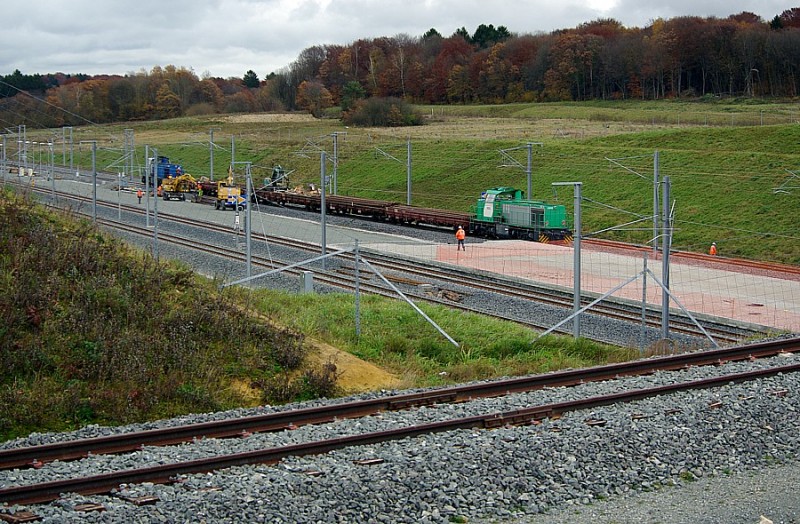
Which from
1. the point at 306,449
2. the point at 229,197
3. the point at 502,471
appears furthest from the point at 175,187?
the point at 502,471

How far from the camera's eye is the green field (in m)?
44.2

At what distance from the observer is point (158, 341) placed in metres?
16.0

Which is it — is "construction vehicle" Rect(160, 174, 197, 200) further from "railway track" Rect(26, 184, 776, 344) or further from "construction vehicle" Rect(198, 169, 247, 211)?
"railway track" Rect(26, 184, 776, 344)

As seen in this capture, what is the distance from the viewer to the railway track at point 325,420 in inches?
401

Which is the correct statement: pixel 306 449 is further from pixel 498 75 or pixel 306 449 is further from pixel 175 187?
pixel 498 75

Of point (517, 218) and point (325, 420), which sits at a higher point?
point (517, 218)

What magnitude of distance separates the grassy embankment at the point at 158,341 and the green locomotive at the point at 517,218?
70.4ft

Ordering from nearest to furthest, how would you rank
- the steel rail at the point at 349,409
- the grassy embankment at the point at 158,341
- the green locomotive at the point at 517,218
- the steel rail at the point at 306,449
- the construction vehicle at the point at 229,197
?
the steel rail at the point at 306,449 < the steel rail at the point at 349,409 < the grassy embankment at the point at 158,341 < the green locomotive at the point at 517,218 < the construction vehicle at the point at 229,197

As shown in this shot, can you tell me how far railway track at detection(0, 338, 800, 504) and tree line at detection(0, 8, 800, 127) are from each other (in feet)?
225

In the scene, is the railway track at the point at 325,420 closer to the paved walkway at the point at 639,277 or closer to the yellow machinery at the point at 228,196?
the paved walkway at the point at 639,277

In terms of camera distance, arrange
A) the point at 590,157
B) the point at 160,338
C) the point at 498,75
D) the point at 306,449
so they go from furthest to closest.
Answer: the point at 498,75
the point at 590,157
the point at 160,338
the point at 306,449

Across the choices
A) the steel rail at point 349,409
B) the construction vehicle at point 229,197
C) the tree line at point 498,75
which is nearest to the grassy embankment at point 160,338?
the steel rail at point 349,409

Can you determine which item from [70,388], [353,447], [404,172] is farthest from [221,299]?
[404,172]

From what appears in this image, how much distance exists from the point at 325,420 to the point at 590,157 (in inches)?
1897
